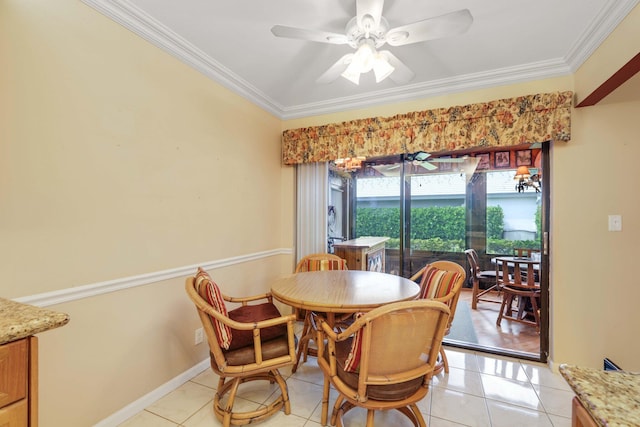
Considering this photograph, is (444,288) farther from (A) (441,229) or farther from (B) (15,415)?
(B) (15,415)

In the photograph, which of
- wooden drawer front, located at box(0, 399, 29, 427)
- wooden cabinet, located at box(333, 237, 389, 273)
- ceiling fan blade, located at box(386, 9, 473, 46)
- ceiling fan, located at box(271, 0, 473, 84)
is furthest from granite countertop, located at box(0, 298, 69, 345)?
wooden cabinet, located at box(333, 237, 389, 273)

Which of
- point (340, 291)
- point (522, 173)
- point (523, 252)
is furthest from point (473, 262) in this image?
point (340, 291)

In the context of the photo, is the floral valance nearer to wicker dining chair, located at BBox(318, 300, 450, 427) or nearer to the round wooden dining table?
the round wooden dining table

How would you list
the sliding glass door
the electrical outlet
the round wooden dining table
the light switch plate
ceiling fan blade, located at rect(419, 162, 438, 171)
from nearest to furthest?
the round wooden dining table < the light switch plate < the electrical outlet < the sliding glass door < ceiling fan blade, located at rect(419, 162, 438, 171)

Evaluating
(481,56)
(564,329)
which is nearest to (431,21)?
(481,56)

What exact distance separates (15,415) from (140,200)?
1.28 meters

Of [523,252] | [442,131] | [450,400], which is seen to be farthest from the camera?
[523,252]

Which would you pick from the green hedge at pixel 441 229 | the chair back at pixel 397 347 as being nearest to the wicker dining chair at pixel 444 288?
the chair back at pixel 397 347

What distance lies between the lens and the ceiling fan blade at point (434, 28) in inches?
54.2

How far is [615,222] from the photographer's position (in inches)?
84.2

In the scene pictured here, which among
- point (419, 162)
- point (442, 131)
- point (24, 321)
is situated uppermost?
point (442, 131)

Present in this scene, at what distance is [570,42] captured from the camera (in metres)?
2.04

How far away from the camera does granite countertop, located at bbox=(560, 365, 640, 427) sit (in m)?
0.59

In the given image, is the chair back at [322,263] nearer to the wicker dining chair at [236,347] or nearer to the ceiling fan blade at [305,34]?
the wicker dining chair at [236,347]
